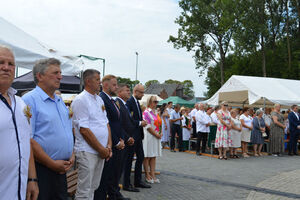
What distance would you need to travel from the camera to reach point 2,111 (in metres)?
1.90

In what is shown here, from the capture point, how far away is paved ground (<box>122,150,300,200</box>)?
582cm

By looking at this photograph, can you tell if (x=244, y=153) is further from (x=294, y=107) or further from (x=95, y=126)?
(x=95, y=126)

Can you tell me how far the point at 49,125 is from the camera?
2.64 m

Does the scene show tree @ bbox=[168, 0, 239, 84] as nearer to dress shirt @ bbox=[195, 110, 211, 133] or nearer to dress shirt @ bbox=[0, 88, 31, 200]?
dress shirt @ bbox=[195, 110, 211, 133]

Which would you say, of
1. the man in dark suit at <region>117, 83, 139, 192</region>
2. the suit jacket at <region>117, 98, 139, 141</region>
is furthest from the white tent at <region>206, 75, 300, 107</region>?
the suit jacket at <region>117, 98, 139, 141</region>

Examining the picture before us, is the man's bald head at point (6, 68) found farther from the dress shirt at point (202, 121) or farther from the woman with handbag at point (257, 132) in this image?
the woman with handbag at point (257, 132)

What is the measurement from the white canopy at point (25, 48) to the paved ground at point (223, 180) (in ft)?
8.87

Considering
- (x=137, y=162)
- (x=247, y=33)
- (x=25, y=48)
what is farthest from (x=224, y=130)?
(x=247, y=33)

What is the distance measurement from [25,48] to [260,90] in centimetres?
1160

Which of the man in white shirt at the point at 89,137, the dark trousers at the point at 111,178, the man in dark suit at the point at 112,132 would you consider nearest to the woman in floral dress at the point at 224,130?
the dark trousers at the point at 111,178

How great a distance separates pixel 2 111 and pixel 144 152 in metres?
4.82

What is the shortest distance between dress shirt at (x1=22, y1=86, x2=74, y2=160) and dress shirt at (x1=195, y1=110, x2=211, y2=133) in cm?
902

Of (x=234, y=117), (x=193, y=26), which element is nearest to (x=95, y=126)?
(x=234, y=117)

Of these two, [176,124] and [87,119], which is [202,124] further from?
[87,119]
